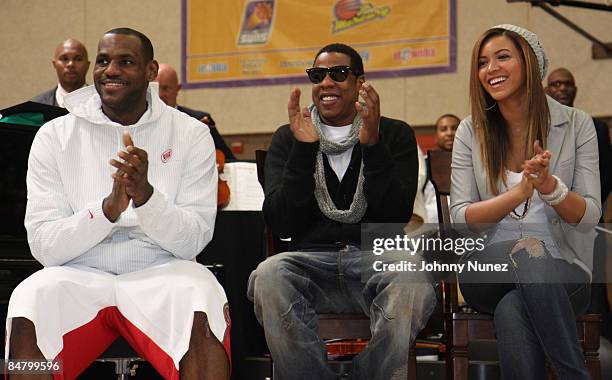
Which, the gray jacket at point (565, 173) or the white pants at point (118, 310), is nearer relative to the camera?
the white pants at point (118, 310)

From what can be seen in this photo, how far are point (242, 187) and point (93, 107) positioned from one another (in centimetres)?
130

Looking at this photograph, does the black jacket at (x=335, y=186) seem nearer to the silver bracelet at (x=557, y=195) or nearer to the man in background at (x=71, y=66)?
the silver bracelet at (x=557, y=195)

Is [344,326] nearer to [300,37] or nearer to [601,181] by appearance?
[601,181]

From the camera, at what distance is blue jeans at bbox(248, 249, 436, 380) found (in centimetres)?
287

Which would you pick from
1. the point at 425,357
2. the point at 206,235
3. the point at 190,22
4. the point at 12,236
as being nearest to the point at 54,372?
the point at 206,235

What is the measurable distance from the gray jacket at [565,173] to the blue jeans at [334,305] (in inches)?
14.7

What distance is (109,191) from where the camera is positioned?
9.87 feet

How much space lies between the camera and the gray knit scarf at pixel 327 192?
322cm

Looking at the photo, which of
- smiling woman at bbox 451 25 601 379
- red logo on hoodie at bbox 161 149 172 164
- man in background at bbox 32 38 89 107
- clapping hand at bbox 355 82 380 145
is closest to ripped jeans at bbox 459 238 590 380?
smiling woman at bbox 451 25 601 379

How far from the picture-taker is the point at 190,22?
8523 millimetres

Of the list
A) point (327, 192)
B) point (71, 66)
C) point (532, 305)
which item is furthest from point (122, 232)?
point (71, 66)

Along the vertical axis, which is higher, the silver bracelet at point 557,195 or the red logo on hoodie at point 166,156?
the red logo on hoodie at point 166,156

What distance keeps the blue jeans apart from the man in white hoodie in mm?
220

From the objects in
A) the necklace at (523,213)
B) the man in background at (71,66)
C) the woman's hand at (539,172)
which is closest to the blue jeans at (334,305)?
the necklace at (523,213)
